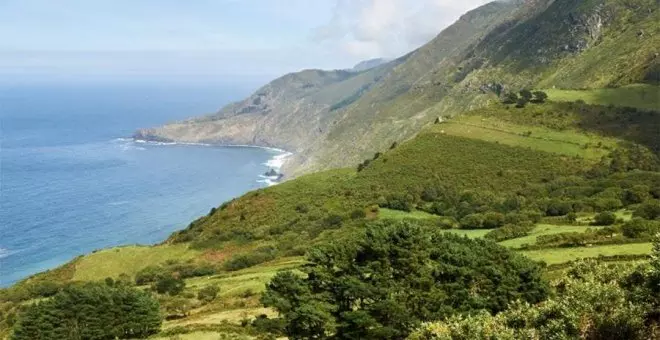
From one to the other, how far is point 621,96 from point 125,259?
395 ft

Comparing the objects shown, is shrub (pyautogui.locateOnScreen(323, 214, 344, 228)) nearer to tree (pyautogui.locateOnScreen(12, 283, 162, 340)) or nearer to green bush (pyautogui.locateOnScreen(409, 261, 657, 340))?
tree (pyautogui.locateOnScreen(12, 283, 162, 340))

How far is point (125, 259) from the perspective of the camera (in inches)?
3802

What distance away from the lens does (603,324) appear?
2150 cm

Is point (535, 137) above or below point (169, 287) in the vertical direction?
above

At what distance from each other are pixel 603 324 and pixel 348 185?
98357 millimetres

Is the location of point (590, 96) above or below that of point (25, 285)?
above

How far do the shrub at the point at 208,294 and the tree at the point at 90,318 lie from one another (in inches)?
504

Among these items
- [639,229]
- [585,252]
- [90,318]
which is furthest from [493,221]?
[90,318]

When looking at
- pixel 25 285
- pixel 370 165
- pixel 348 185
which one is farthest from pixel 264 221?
pixel 25 285

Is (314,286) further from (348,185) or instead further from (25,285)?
(348,185)

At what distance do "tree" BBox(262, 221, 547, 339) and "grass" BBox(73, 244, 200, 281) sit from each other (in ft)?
198

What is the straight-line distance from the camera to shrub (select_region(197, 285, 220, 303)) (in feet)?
201

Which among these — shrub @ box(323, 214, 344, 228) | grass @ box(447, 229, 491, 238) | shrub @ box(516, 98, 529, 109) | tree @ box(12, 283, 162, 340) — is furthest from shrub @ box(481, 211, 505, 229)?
shrub @ box(516, 98, 529, 109)

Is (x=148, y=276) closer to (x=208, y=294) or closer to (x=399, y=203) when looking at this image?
(x=208, y=294)
